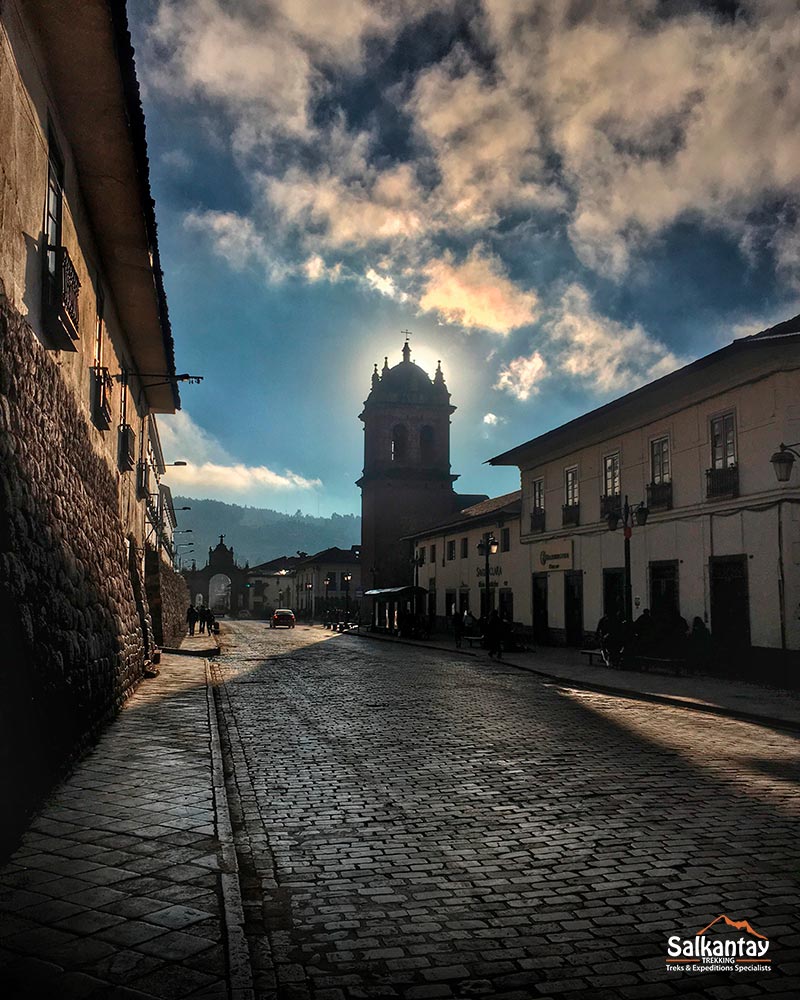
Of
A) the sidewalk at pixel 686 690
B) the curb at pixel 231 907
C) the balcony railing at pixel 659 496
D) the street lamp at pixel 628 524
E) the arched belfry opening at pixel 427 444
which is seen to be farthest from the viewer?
the arched belfry opening at pixel 427 444

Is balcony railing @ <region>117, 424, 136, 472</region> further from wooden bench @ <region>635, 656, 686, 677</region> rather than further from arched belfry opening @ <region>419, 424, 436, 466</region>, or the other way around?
arched belfry opening @ <region>419, 424, 436, 466</region>

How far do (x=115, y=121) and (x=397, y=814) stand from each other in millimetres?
7690

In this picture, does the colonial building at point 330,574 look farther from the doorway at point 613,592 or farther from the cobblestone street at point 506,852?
the cobblestone street at point 506,852

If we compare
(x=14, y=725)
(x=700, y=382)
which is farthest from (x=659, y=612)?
(x=14, y=725)

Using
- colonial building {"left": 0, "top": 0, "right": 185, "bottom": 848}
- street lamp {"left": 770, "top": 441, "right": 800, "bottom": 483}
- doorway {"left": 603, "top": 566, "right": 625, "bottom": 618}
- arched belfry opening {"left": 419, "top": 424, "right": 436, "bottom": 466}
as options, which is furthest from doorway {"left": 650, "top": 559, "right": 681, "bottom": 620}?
arched belfry opening {"left": 419, "top": 424, "right": 436, "bottom": 466}

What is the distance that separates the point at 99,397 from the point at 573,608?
2113cm

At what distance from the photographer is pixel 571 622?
1162 inches

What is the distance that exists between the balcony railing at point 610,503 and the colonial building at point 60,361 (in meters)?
17.3

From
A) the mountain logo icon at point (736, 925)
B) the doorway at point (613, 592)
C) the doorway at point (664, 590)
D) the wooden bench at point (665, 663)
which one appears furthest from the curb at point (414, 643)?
the mountain logo icon at point (736, 925)

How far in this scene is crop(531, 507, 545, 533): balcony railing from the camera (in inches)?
1260

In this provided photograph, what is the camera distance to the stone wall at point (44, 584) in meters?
5.58

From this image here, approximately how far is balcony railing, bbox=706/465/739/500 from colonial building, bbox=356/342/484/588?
4004 centimetres

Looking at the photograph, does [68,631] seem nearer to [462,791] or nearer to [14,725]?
[14,725]

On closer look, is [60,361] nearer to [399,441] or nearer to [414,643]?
[414,643]
